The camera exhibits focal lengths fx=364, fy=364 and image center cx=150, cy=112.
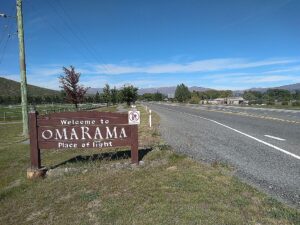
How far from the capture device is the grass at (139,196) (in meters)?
5.07


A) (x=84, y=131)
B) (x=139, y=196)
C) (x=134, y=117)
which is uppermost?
(x=134, y=117)

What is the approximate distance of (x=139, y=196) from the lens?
606cm

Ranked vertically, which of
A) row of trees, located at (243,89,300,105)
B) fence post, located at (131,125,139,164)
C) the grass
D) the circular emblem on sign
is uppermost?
the circular emblem on sign

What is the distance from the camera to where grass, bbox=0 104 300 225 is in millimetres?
5071

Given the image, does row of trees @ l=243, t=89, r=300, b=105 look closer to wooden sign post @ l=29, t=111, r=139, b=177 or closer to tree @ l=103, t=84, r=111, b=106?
tree @ l=103, t=84, r=111, b=106

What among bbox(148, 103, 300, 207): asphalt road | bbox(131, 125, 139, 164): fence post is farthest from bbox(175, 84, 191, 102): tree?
bbox(131, 125, 139, 164): fence post

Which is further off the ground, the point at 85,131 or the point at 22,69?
the point at 22,69

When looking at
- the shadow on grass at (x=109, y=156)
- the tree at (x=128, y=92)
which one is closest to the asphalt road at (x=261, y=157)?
the shadow on grass at (x=109, y=156)

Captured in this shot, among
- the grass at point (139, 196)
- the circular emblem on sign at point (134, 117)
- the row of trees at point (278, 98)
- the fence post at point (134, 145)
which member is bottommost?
the row of trees at point (278, 98)

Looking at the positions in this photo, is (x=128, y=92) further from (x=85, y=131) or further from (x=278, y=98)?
(x=85, y=131)

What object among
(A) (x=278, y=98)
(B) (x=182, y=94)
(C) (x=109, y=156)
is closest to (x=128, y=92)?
(A) (x=278, y=98)

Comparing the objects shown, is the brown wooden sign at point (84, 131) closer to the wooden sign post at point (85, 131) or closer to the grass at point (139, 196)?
the wooden sign post at point (85, 131)

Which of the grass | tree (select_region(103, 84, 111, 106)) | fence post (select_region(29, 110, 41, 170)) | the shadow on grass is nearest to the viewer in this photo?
the grass

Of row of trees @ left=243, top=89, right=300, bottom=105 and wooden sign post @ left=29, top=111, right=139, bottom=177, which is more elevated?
wooden sign post @ left=29, top=111, right=139, bottom=177
